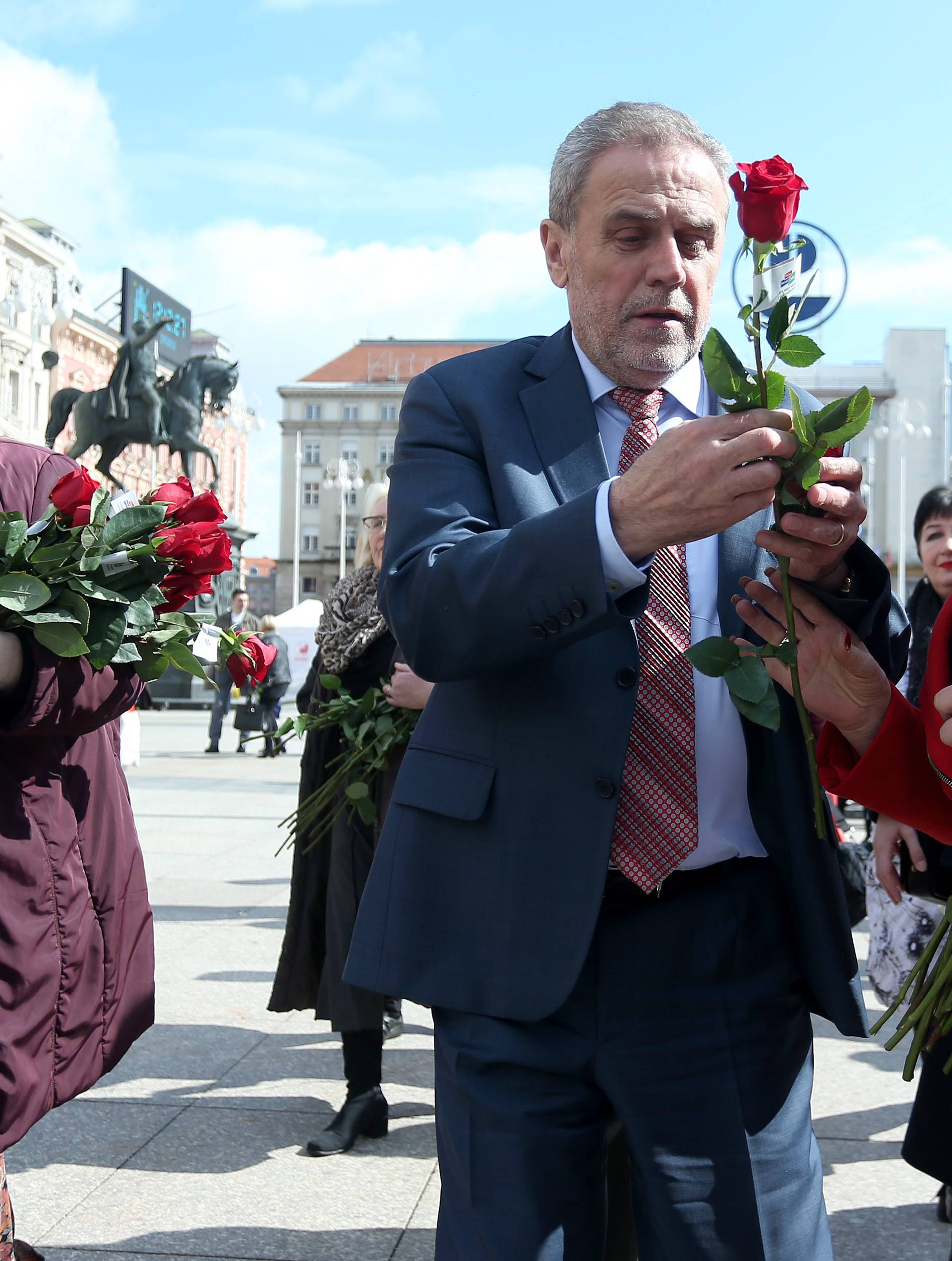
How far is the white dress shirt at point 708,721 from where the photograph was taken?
1854mm

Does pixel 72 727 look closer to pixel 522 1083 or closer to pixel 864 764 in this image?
pixel 522 1083

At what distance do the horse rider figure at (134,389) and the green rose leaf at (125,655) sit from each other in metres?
23.5

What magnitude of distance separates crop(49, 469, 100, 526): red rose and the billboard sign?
31.7 m

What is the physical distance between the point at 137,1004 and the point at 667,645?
1.21 m

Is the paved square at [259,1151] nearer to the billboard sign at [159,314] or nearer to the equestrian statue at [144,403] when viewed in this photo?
the equestrian statue at [144,403]

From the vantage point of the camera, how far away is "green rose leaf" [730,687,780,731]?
1655 mm

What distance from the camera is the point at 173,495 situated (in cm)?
249

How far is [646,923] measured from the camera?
182cm

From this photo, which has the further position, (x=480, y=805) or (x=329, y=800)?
(x=329, y=800)

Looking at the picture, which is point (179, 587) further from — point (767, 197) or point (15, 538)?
point (767, 197)

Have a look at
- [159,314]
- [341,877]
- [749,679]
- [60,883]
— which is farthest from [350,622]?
[159,314]

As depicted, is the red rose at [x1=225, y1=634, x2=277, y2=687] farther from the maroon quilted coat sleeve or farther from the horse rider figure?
the horse rider figure

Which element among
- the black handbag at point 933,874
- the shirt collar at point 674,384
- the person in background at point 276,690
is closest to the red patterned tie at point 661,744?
the shirt collar at point 674,384

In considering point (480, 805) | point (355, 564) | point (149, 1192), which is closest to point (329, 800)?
point (355, 564)
